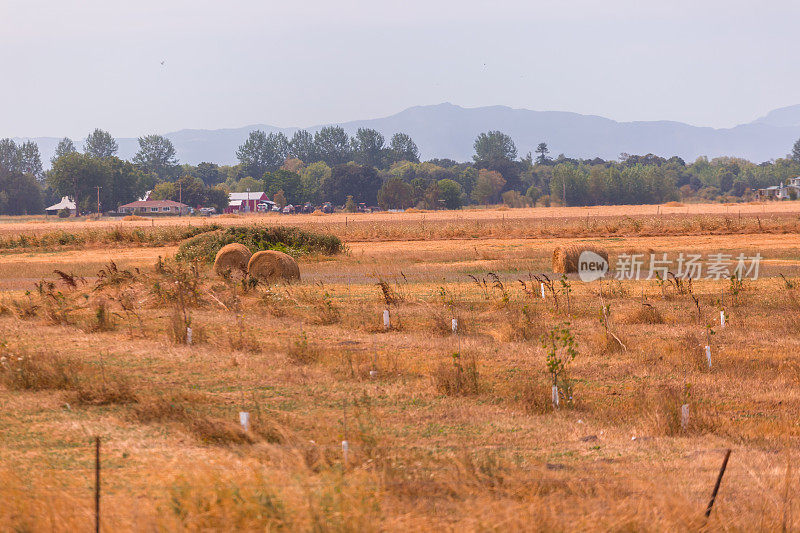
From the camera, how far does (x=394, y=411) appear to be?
10109 millimetres

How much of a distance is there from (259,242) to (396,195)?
108m

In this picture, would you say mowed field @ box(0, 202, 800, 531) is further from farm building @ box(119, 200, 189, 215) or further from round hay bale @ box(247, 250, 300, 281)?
farm building @ box(119, 200, 189, 215)

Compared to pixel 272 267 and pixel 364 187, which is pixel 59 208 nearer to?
pixel 364 187

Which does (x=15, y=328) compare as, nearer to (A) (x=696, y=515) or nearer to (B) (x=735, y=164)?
(A) (x=696, y=515)

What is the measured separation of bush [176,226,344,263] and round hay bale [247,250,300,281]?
16.1ft

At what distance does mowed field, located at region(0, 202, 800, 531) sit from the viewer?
6043 millimetres

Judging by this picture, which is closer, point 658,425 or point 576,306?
point 658,425

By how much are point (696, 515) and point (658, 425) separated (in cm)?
340

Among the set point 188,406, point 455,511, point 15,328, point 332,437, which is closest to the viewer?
point 455,511

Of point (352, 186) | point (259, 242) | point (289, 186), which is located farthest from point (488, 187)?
point (259, 242)

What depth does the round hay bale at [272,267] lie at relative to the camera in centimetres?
2539

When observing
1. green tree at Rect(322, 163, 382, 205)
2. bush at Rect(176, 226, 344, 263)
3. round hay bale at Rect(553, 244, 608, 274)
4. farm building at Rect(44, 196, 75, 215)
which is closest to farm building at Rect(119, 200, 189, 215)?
farm building at Rect(44, 196, 75, 215)

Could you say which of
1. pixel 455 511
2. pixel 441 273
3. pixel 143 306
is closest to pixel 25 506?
pixel 455 511

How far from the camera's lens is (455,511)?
6.30 meters
